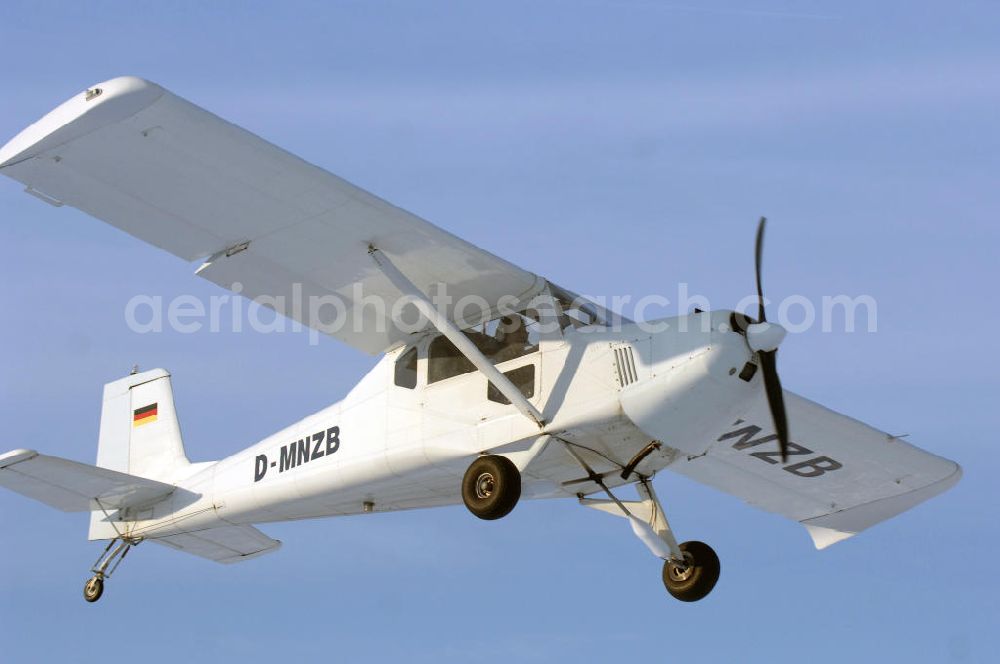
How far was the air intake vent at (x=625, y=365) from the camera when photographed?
14.1m

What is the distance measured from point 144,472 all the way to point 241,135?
21.6ft

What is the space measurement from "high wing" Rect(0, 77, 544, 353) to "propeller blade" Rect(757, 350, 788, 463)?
2211mm

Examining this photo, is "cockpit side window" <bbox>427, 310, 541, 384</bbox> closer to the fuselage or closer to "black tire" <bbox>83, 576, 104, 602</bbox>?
the fuselage

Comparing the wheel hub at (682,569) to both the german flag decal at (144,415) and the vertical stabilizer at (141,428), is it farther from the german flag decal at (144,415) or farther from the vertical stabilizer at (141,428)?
the german flag decal at (144,415)

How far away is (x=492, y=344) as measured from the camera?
15.1 m

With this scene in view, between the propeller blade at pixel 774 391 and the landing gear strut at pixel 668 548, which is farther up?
the propeller blade at pixel 774 391

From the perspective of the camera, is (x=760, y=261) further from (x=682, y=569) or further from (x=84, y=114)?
(x=84, y=114)

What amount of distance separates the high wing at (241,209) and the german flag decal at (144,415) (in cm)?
435

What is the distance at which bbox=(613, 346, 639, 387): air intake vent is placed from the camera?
14062 millimetres

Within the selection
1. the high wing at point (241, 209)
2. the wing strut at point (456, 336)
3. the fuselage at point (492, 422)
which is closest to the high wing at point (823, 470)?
the fuselage at point (492, 422)

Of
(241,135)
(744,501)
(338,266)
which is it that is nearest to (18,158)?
(241,135)

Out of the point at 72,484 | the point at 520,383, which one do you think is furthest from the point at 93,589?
the point at 520,383

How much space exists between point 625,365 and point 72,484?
6.40m

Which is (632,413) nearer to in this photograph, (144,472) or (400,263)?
(400,263)
